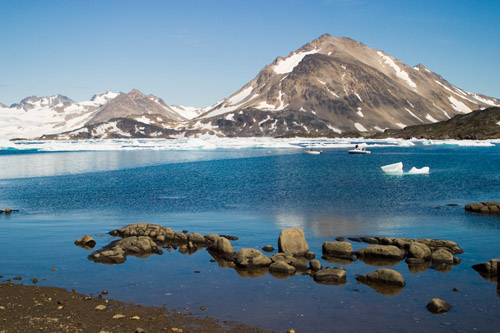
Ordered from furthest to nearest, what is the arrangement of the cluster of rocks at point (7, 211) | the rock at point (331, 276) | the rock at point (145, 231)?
the cluster of rocks at point (7, 211)
the rock at point (145, 231)
the rock at point (331, 276)

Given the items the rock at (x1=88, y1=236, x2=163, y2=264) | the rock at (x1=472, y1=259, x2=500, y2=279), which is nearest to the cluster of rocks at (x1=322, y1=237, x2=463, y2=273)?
the rock at (x1=472, y1=259, x2=500, y2=279)

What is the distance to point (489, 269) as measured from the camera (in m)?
21.5

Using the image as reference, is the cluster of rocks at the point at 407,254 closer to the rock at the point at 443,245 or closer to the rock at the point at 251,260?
the rock at the point at 443,245

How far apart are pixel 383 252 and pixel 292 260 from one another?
14.9 ft

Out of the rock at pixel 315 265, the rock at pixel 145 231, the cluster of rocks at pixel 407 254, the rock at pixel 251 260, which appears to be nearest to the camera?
the rock at pixel 315 265

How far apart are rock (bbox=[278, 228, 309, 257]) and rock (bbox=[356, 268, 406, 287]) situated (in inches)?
173

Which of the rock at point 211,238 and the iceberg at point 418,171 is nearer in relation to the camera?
the rock at point 211,238

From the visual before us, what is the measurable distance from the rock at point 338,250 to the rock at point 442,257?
3780 millimetres

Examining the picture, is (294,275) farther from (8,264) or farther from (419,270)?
(8,264)

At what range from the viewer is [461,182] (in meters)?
57.7

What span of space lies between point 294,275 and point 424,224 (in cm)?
1427

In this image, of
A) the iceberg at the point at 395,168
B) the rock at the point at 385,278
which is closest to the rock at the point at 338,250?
the rock at the point at 385,278

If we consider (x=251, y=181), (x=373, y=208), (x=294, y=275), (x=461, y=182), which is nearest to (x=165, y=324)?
(x=294, y=275)

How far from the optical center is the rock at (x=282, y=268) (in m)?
21.7
